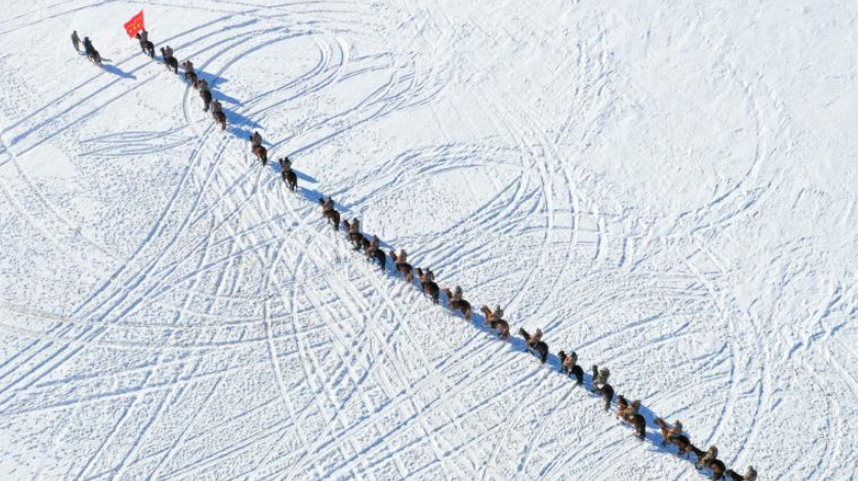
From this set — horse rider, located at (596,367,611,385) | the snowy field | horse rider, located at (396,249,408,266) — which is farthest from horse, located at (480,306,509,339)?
horse rider, located at (596,367,611,385)

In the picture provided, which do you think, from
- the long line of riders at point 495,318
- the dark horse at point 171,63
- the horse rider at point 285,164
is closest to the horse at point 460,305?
the long line of riders at point 495,318

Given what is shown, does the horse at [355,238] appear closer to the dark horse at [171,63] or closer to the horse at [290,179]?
the horse at [290,179]

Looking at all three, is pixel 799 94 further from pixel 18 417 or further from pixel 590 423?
pixel 18 417

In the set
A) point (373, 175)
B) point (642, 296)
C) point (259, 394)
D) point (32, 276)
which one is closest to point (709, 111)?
point (642, 296)

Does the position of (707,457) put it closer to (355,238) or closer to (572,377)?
(572,377)

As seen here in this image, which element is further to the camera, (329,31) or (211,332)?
(329,31)
